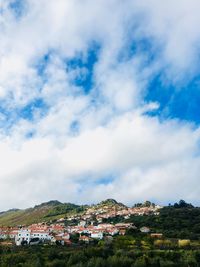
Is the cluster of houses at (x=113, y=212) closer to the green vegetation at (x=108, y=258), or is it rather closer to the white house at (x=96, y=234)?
the white house at (x=96, y=234)

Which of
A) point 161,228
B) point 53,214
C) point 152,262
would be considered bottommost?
point 152,262

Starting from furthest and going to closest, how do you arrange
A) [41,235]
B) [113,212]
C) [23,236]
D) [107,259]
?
1. [113,212]
2. [23,236]
3. [41,235]
4. [107,259]

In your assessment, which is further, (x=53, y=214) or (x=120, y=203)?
(x=120, y=203)

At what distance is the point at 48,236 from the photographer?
295 feet

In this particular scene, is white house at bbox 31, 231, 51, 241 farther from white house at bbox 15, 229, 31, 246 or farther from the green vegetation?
the green vegetation

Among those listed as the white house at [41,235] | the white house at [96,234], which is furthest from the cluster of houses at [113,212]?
the white house at [41,235]

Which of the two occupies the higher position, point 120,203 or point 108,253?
point 120,203

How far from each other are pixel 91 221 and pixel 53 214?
37.6m

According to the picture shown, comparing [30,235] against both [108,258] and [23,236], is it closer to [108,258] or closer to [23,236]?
[23,236]

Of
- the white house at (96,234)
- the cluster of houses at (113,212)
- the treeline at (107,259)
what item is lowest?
the treeline at (107,259)

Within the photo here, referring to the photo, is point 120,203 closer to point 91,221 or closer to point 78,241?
point 91,221

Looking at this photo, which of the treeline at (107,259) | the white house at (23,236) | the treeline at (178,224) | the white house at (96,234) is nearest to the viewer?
the treeline at (107,259)

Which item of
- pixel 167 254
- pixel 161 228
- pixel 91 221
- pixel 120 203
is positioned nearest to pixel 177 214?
pixel 161 228

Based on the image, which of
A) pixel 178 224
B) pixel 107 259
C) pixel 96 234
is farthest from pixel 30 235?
pixel 107 259
